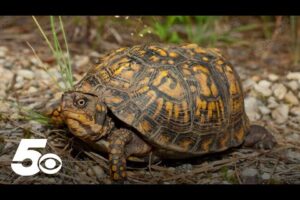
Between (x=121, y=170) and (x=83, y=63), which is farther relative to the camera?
(x=83, y=63)

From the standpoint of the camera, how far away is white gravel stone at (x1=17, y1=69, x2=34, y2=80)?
8.87 ft

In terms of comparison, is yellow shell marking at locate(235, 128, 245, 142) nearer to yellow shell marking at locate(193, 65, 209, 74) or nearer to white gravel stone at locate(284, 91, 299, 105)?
yellow shell marking at locate(193, 65, 209, 74)

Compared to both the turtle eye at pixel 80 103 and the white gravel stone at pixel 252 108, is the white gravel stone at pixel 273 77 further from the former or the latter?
the turtle eye at pixel 80 103

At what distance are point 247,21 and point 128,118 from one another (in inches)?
84.0

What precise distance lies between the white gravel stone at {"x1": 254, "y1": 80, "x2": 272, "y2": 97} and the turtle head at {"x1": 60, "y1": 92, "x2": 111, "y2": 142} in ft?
4.02

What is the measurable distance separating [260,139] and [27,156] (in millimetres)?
1057

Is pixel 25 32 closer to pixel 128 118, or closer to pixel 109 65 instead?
pixel 109 65

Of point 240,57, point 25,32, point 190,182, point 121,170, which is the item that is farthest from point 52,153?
point 240,57

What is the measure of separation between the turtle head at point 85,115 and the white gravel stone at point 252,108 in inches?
38.6

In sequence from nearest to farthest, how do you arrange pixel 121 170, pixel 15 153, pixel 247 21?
1. pixel 121 170
2. pixel 15 153
3. pixel 247 21

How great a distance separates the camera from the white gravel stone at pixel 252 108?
2.58 m

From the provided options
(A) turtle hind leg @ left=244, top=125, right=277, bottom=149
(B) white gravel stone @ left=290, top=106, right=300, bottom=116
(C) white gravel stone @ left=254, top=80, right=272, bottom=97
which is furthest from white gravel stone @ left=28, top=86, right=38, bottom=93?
(B) white gravel stone @ left=290, top=106, right=300, bottom=116

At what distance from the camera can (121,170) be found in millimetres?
1835

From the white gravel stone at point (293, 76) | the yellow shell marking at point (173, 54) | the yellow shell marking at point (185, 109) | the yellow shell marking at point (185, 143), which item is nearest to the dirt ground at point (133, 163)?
the white gravel stone at point (293, 76)
